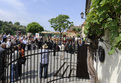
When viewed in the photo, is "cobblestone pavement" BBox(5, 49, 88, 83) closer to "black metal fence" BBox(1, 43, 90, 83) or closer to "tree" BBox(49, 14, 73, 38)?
"black metal fence" BBox(1, 43, 90, 83)

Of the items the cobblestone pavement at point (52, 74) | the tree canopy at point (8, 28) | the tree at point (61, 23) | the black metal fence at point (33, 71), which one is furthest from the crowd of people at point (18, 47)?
the tree canopy at point (8, 28)

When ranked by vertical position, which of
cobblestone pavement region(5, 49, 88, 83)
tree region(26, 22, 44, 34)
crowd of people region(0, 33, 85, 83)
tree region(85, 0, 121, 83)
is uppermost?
tree region(26, 22, 44, 34)

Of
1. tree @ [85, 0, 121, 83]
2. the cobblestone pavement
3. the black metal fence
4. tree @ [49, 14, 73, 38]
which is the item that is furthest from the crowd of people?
tree @ [49, 14, 73, 38]

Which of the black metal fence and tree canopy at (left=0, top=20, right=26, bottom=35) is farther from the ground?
tree canopy at (left=0, top=20, right=26, bottom=35)

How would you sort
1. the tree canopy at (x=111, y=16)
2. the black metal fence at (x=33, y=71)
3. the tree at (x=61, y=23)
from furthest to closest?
the tree at (x=61, y=23), the black metal fence at (x=33, y=71), the tree canopy at (x=111, y=16)

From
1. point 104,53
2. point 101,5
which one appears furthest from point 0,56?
point 104,53

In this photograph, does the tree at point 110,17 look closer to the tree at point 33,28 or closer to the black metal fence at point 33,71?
the black metal fence at point 33,71

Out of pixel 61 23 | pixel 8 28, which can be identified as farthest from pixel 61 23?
pixel 8 28

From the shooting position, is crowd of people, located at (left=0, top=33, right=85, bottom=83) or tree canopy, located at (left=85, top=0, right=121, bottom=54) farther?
crowd of people, located at (left=0, top=33, right=85, bottom=83)

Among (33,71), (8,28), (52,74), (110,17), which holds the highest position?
(8,28)

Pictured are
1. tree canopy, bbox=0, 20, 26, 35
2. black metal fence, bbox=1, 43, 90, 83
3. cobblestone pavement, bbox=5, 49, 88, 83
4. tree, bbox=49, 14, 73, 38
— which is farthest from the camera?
tree canopy, bbox=0, 20, 26, 35

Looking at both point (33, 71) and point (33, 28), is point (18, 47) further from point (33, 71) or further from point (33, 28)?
point (33, 28)

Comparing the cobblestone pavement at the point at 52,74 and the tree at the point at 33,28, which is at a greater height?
the tree at the point at 33,28

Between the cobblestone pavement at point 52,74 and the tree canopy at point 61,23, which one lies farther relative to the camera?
the tree canopy at point 61,23
